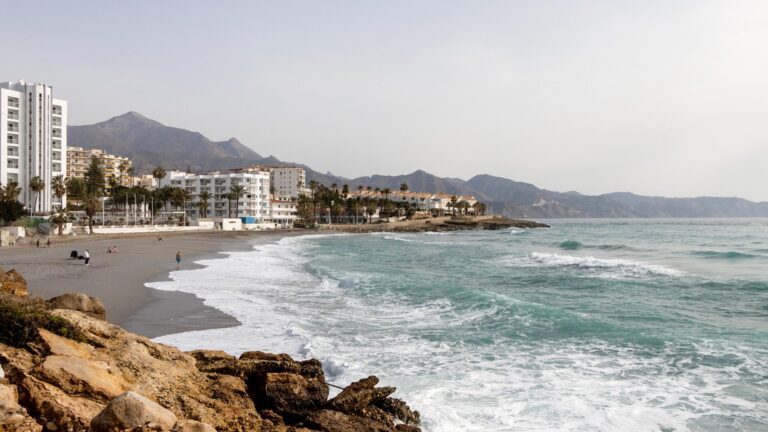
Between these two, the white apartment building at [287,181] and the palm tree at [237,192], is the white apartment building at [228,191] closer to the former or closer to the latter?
the palm tree at [237,192]

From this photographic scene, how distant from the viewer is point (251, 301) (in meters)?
20.3

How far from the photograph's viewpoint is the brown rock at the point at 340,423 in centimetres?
740

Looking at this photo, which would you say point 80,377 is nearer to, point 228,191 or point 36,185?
point 36,185

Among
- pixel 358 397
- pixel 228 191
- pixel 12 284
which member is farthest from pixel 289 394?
pixel 228 191

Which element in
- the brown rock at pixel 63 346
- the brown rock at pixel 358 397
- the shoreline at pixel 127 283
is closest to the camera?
the brown rock at pixel 63 346

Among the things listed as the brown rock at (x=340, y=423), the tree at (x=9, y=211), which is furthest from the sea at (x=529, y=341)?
the tree at (x=9, y=211)

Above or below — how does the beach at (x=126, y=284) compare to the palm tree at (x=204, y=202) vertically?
below

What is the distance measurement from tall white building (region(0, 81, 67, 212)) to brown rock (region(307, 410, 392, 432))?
8100cm

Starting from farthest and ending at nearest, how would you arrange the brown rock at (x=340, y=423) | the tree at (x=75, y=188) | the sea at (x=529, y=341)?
1. the tree at (x=75, y=188)
2. the sea at (x=529, y=341)
3. the brown rock at (x=340, y=423)

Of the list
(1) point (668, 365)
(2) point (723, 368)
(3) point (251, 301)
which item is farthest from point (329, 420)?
(3) point (251, 301)

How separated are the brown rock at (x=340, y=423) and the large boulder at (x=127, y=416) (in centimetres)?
259

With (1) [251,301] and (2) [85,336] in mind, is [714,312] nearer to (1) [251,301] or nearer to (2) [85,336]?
(1) [251,301]

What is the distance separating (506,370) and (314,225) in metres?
104

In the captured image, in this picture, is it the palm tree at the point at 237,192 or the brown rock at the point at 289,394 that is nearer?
the brown rock at the point at 289,394
